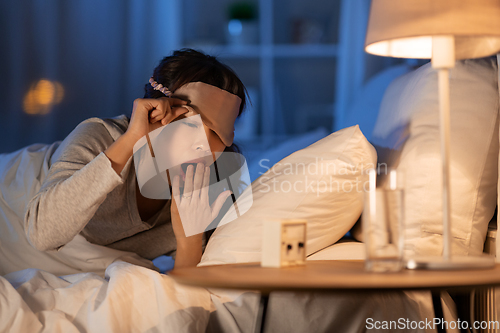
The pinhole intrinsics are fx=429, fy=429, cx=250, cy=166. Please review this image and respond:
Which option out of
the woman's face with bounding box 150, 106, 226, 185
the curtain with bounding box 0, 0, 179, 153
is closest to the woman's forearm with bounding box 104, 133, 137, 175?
the woman's face with bounding box 150, 106, 226, 185

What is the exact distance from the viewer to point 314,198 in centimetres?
89

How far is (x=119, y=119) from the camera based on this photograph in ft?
4.31

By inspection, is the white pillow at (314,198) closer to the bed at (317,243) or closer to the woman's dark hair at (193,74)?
the bed at (317,243)

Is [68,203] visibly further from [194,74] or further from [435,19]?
Result: [435,19]

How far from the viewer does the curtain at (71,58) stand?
7.71 feet

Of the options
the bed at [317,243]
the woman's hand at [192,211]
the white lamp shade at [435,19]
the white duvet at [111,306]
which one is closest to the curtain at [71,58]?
the woman's hand at [192,211]

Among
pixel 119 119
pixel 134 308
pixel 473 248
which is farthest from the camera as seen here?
pixel 119 119

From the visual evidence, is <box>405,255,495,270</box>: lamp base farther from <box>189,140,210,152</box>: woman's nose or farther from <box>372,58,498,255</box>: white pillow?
<box>189,140,210,152</box>: woman's nose

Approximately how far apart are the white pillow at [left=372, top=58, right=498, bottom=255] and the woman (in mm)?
463

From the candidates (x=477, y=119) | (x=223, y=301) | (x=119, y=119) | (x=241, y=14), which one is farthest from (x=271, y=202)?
(x=241, y=14)

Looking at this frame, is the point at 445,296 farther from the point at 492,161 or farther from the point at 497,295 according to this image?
the point at 492,161

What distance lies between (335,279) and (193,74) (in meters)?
0.79

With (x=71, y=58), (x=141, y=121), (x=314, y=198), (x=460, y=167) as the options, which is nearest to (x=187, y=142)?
(x=141, y=121)

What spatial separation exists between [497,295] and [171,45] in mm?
2086
